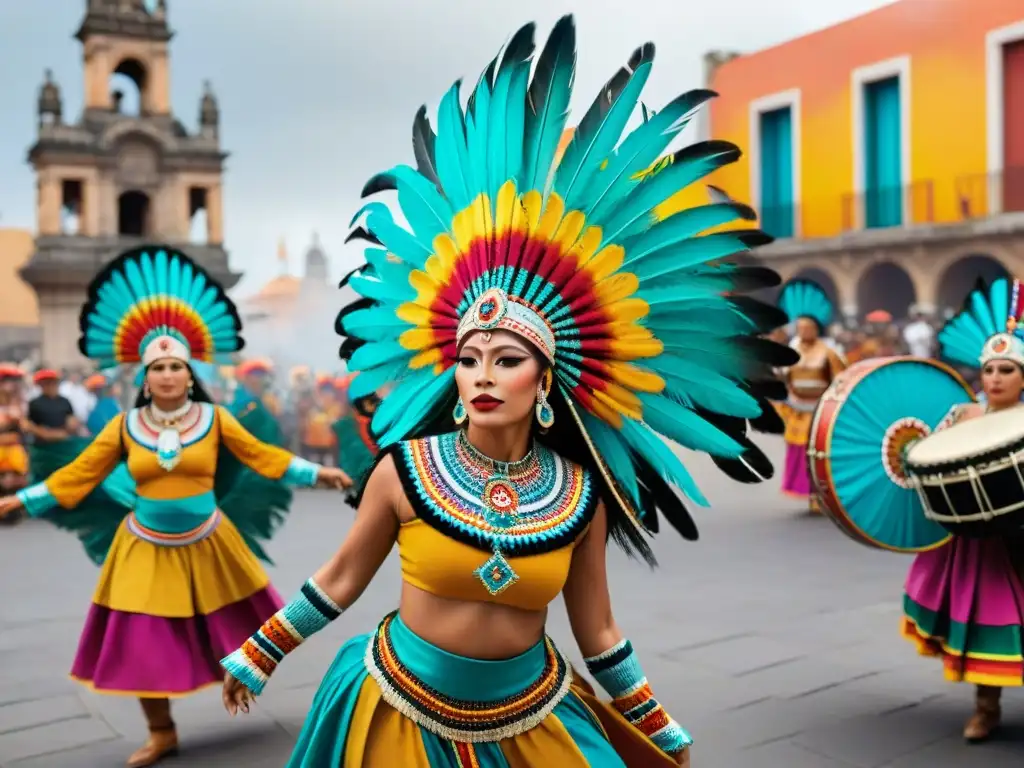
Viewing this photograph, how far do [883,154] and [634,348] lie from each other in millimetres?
19887

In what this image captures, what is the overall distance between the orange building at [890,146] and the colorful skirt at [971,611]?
44.8 feet

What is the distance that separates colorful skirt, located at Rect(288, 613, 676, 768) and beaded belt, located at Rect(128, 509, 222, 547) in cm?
217

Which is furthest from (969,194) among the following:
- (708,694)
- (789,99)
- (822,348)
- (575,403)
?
(575,403)

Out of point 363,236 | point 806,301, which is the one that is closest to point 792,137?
point 806,301

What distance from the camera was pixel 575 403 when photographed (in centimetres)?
276

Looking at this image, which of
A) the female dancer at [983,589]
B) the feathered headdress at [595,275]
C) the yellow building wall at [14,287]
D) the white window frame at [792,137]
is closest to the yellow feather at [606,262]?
the feathered headdress at [595,275]

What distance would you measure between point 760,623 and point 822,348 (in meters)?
4.20

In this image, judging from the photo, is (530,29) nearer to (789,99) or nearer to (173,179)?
(789,99)

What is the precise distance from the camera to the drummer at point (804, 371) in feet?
33.0

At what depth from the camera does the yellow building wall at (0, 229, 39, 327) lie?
40.6m

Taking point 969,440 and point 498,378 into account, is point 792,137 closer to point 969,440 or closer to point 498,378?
point 969,440

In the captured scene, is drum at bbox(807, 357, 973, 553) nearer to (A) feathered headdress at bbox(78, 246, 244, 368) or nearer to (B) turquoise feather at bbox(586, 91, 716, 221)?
(B) turquoise feather at bbox(586, 91, 716, 221)

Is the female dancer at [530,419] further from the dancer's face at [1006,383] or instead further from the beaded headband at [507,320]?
the dancer's face at [1006,383]

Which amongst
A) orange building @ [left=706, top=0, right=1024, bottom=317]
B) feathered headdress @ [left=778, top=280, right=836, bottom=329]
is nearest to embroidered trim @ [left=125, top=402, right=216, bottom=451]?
feathered headdress @ [left=778, top=280, right=836, bottom=329]
